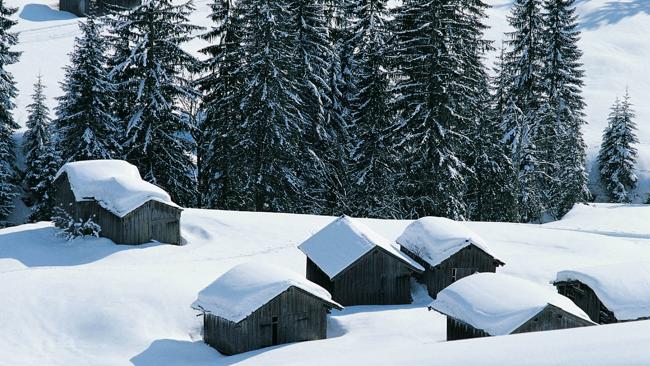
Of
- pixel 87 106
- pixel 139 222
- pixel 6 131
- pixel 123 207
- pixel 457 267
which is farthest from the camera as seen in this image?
pixel 6 131

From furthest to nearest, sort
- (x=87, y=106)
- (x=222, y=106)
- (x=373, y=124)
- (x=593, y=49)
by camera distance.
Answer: (x=593, y=49) → (x=373, y=124) → (x=222, y=106) → (x=87, y=106)

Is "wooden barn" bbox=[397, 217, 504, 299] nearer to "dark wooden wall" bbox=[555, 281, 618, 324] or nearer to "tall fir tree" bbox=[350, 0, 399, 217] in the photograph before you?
"dark wooden wall" bbox=[555, 281, 618, 324]

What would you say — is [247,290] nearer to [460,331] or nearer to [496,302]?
[460,331]

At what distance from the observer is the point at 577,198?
56.4 m

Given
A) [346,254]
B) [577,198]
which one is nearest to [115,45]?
[346,254]

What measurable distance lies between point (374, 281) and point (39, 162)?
96.3 feet

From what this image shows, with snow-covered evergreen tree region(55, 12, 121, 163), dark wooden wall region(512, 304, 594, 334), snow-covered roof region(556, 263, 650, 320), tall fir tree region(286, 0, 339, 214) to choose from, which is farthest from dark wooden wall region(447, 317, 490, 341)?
snow-covered evergreen tree region(55, 12, 121, 163)

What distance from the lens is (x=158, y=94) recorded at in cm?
4372

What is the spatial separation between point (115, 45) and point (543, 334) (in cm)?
4299

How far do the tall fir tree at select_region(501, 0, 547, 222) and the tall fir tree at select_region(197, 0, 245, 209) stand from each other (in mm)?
20250

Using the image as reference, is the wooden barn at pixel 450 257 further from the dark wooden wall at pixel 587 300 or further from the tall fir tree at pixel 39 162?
the tall fir tree at pixel 39 162

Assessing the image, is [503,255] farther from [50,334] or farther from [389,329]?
[50,334]

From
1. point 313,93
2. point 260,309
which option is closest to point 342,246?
point 260,309

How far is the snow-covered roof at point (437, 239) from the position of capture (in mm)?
32000
